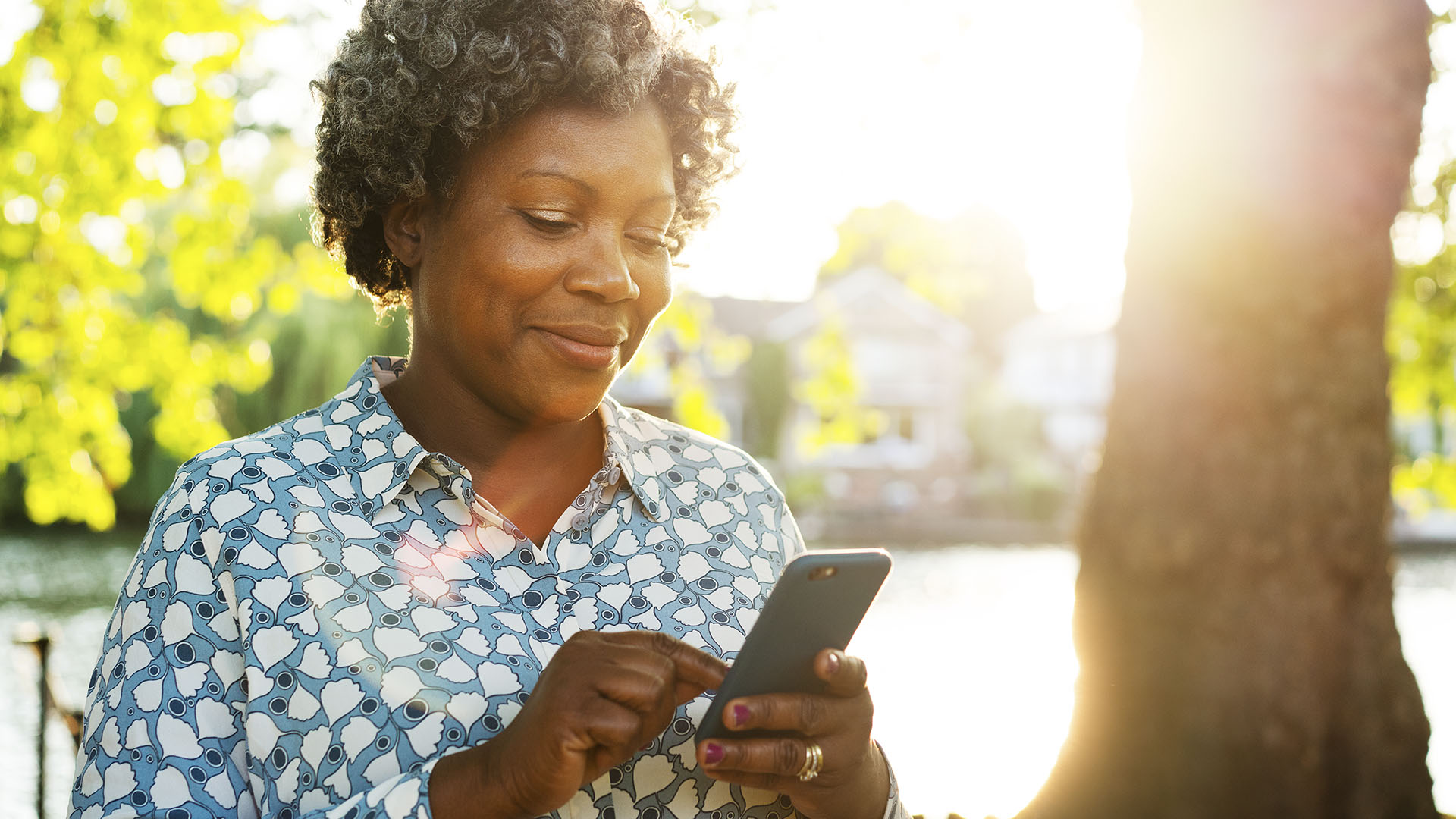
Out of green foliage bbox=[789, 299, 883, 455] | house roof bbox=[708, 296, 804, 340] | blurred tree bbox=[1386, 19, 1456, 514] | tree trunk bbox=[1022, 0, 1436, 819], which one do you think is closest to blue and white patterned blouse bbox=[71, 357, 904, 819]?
tree trunk bbox=[1022, 0, 1436, 819]

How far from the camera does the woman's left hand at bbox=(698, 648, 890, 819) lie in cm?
144

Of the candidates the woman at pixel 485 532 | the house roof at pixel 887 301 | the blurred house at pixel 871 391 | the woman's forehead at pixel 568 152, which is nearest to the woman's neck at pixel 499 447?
the woman at pixel 485 532

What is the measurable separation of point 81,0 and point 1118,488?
16.7ft

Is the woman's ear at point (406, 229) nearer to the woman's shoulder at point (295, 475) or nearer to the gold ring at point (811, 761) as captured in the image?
the woman's shoulder at point (295, 475)

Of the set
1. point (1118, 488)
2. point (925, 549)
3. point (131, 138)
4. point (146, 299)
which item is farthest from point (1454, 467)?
point (925, 549)

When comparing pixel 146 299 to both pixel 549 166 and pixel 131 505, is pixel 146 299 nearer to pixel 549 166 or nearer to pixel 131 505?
pixel 131 505

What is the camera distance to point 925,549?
3109cm

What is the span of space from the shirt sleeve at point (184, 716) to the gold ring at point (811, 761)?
48 cm

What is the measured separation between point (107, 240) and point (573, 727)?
19.5 ft

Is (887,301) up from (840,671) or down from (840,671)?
down

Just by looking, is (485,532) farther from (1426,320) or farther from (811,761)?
(1426,320)

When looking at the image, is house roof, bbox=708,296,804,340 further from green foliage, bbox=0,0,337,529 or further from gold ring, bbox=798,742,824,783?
gold ring, bbox=798,742,824,783

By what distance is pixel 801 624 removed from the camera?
1442 mm

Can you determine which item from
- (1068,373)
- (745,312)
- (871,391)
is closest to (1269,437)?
(871,391)
